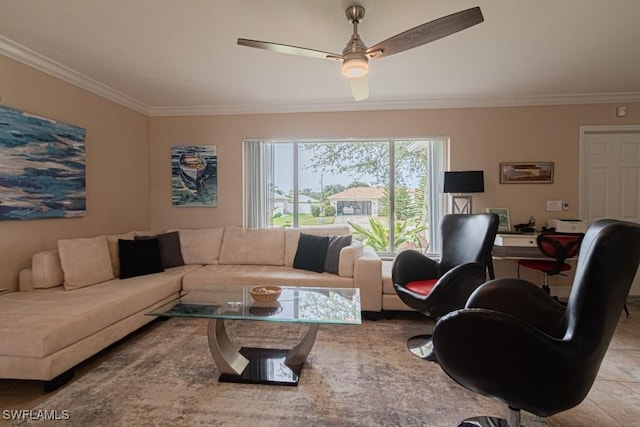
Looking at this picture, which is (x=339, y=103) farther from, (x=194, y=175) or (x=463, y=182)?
(x=194, y=175)

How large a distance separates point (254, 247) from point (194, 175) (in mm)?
1352

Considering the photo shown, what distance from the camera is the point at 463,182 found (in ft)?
11.1

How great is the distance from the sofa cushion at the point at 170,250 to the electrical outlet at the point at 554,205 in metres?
4.41

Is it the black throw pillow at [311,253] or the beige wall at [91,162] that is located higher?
the beige wall at [91,162]

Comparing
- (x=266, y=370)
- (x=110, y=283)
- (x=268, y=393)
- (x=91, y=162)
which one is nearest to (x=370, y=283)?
(x=266, y=370)

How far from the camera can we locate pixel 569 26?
2.17m

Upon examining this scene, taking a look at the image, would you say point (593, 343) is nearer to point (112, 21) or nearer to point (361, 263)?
point (361, 263)

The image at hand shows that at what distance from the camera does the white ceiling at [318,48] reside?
200 cm

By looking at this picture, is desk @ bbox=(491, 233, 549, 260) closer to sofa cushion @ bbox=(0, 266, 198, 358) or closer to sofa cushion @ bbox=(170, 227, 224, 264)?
sofa cushion @ bbox=(170, 227, 224, 264)

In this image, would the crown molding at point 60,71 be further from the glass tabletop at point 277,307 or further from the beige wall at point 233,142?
the glass tabletop at point 277,307

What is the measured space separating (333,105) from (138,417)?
3.52 m

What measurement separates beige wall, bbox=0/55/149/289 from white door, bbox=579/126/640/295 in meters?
5.47

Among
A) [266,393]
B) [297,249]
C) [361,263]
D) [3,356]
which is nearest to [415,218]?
[361,263]

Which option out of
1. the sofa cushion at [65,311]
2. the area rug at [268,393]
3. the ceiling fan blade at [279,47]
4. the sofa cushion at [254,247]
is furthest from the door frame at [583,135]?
the sofa cushion at [65,311]
